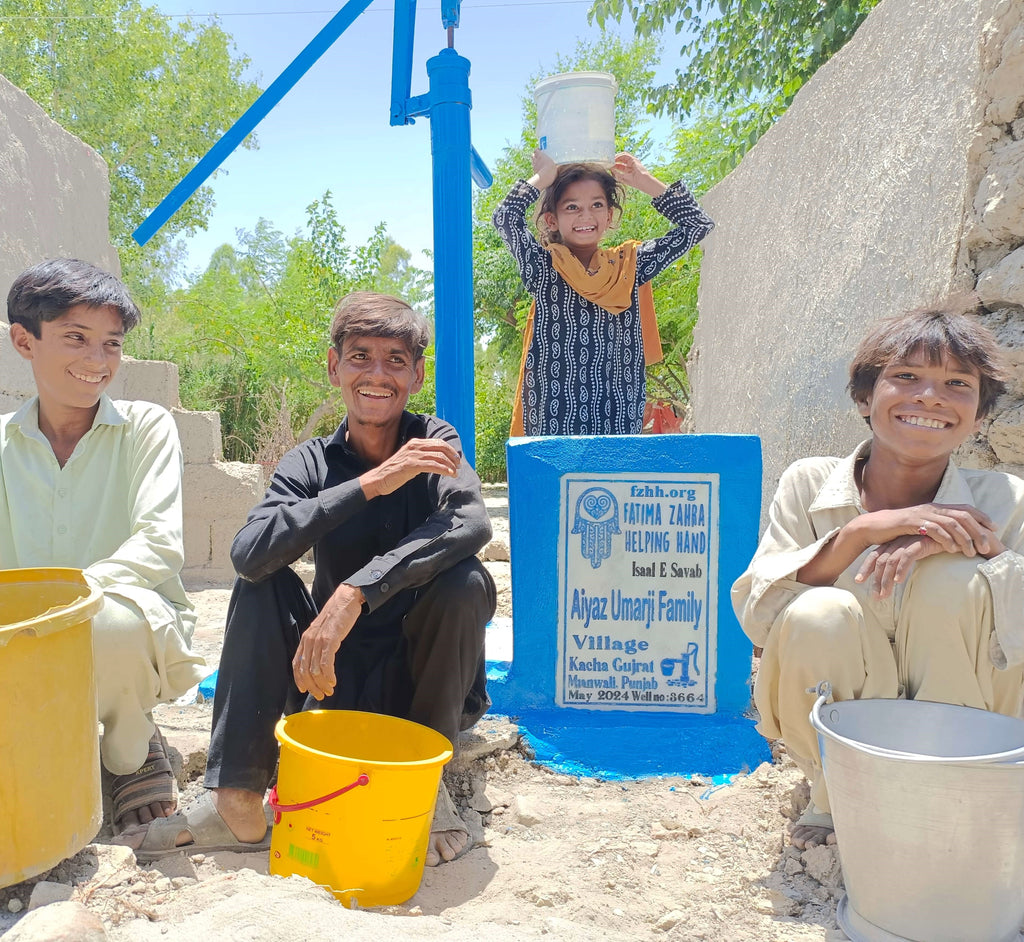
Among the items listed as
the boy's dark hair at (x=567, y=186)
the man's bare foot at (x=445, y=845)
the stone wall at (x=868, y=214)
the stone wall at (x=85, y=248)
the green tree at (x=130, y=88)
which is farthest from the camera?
the green tree at (x=130, y=88)

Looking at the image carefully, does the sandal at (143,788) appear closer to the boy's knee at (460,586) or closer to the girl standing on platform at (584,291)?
the boy's knee at (460,586)

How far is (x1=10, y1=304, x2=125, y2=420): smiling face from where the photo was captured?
2232mm

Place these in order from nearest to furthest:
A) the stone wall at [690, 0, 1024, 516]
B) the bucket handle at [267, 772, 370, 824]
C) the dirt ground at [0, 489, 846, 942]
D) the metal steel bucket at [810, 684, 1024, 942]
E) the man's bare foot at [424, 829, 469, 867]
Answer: the metal steel bucket at [810, 684, 1024, 942]
the dirt ground at [0, 489, 846, 942]
the bucket handle at [267, 772, 370, 824]
the man's bare foot at [424, 829, 469, 867]
the stone wall at [690, 0, 1024, 516]

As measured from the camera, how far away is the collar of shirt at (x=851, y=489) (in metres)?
1.93

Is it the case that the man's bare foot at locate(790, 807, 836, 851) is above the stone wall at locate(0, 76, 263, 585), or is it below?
below

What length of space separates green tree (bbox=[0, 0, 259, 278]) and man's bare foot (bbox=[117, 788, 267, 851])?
18.3 m

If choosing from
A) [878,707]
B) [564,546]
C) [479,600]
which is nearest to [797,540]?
[878,707]

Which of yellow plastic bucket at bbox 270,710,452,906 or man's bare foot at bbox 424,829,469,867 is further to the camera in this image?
man's bare foot at bbox 424,829,469,867

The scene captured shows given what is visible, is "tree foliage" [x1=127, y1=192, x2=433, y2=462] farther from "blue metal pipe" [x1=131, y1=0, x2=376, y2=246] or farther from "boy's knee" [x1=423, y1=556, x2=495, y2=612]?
"boy's knee" [x1=423, y1=556, x2=495, y2=612]

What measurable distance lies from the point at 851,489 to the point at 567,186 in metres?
1.96

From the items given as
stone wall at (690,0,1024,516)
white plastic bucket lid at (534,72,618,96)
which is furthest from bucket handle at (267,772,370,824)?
white plastic bucket lid at (534,72,618,96)

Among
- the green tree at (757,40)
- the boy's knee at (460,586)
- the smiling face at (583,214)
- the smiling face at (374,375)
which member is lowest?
the boy's knee at (460,586)

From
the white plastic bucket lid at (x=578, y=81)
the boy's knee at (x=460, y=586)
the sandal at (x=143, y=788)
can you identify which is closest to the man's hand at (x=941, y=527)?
the boy's knee at (x=460, y=586)

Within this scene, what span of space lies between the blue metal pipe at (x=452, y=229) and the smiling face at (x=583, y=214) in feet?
1.24
